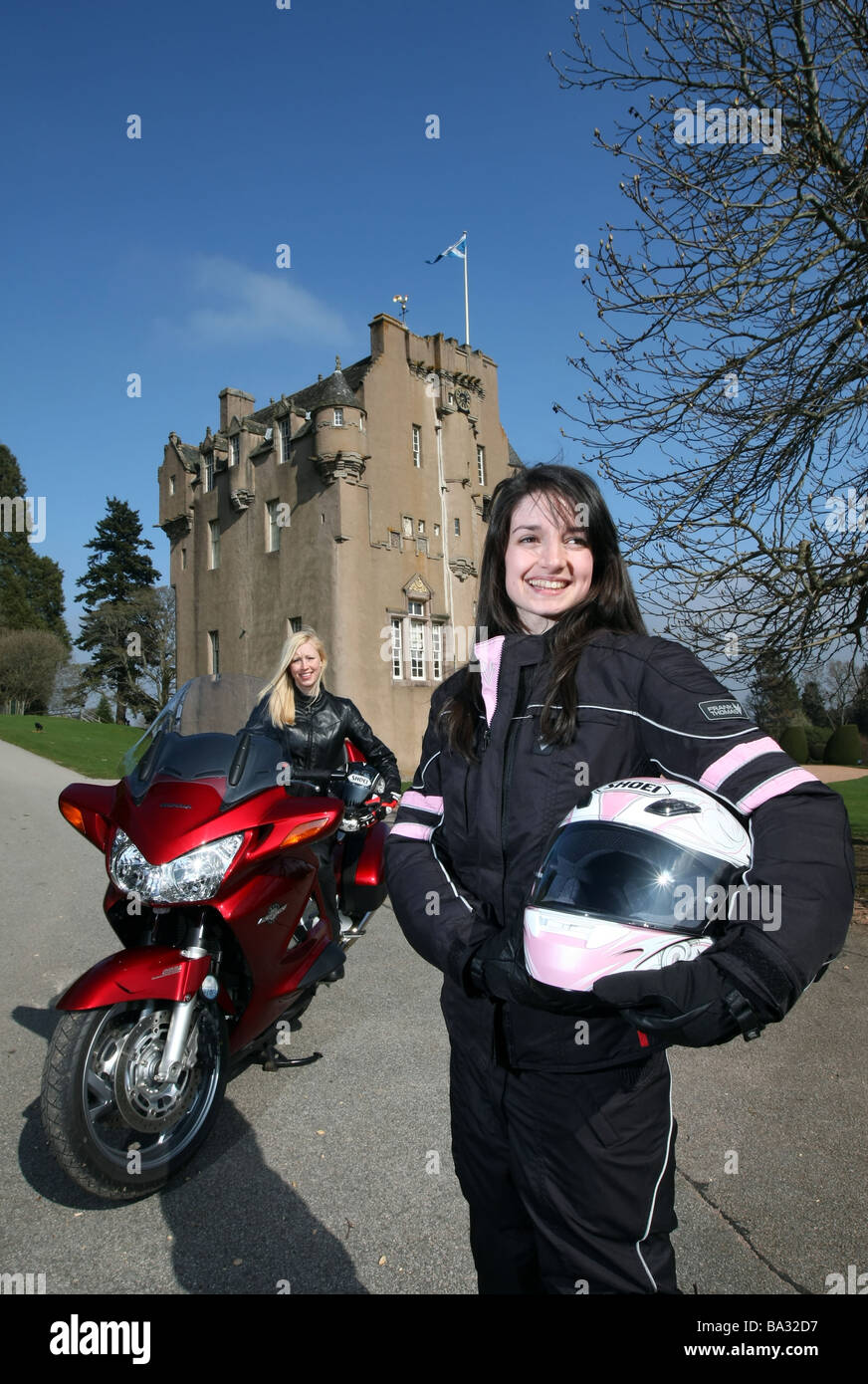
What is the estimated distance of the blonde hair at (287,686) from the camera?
16.3 ft

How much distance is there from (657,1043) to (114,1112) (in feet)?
8.83

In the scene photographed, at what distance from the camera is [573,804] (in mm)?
1750

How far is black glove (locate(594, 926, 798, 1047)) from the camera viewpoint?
50.3 inches

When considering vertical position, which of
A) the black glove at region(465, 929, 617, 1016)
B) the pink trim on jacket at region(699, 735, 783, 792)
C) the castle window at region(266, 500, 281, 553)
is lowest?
the black glove at region(465, 929, 617, 1016)

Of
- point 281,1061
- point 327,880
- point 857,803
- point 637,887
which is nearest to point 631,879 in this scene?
point 637,887

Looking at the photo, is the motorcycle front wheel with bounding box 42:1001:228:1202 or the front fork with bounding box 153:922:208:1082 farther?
the front fork with bounding box 153:922:208:1082

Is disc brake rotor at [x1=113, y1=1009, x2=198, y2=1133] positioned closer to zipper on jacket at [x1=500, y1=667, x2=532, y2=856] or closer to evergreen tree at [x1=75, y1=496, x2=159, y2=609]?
zipper on jacket at [x1=500, y1=667, x2=532, y2=856]

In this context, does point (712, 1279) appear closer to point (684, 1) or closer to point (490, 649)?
point (490, 649)

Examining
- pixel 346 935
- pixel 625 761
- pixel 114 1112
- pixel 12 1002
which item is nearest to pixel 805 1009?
pixel 346 935

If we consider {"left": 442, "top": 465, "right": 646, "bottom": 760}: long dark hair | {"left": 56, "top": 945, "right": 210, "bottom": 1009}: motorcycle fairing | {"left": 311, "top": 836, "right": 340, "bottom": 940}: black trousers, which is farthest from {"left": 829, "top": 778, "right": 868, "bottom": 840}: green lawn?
{"left": 442, "top": 465, "right": 646, "bottom": 760}: long dark hair

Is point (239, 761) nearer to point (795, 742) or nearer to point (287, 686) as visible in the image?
point (287, 686)

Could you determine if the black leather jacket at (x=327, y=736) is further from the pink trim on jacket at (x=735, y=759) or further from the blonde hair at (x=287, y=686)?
the pink trim on jacket at (x=735, y=759)

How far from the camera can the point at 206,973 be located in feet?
11.1

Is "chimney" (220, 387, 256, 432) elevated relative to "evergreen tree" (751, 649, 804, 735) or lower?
elevated
